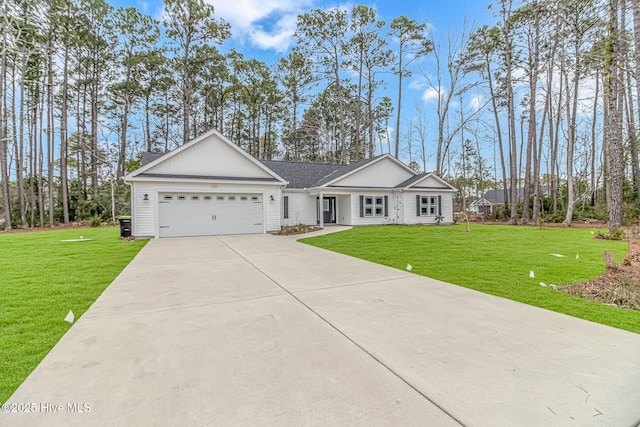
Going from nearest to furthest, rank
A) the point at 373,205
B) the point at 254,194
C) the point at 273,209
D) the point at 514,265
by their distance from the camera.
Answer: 1. the point at 514,265
2. the point at 254,194
3. the point at 273,209
4. the point at 373,205

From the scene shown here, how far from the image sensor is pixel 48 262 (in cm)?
647

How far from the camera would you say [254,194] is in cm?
1371

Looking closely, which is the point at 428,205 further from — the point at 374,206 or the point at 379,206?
the point at 374,206

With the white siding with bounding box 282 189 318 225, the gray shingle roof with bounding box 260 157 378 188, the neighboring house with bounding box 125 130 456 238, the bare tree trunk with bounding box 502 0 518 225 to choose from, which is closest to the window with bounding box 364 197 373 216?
the neighboring house with bounding box 125 130 456 238

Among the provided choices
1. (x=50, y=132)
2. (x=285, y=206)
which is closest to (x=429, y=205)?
(x=285, y=206)

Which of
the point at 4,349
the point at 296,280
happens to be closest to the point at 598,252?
the point at 296,280

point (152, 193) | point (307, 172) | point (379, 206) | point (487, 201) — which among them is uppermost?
point (307, 172)

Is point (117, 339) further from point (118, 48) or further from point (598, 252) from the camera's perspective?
point (118, 48)

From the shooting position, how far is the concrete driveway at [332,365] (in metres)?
1.70

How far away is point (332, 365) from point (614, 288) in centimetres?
451

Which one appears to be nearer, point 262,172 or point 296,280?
point 296,280

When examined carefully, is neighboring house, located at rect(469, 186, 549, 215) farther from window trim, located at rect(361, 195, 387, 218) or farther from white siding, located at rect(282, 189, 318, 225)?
white siding, located at rect(282, 189, 318, 225)

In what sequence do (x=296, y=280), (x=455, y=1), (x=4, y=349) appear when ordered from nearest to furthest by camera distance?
(x=4, y=349), (x=296, y=280), (x=455, y=1)

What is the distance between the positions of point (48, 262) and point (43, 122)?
1952 centimetres
